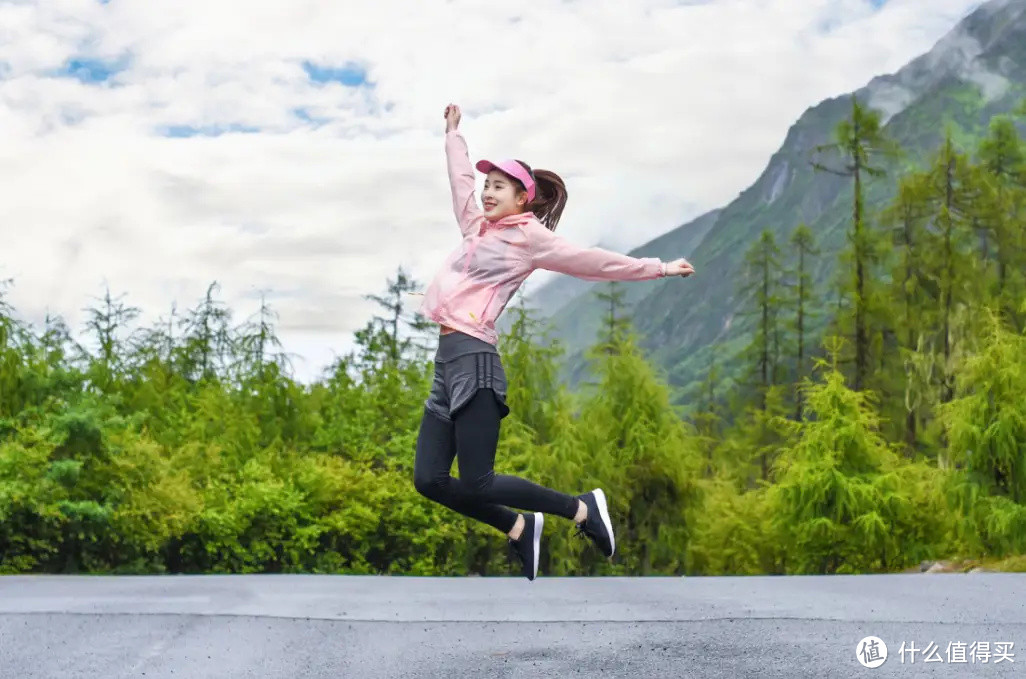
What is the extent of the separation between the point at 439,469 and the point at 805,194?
505ft

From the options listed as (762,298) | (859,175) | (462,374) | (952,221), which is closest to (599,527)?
(462,374)

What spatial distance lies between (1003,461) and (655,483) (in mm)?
4448

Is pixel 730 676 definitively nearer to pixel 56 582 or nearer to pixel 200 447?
pixel 56 582

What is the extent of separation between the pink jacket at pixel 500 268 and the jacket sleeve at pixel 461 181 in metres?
0.14

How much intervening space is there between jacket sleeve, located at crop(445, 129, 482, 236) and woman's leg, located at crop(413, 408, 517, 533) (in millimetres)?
715

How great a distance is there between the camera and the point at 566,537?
581 inches

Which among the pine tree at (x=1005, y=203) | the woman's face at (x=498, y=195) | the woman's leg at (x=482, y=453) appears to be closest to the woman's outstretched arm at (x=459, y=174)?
the woman's face at (x=498, y=195)

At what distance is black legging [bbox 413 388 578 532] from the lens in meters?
3.86

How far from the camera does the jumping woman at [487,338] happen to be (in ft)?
12.7

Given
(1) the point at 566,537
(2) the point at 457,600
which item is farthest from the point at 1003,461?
(2) the point at 457,600

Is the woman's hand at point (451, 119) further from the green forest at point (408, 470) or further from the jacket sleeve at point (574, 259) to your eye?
the green forest at point (408, 470)

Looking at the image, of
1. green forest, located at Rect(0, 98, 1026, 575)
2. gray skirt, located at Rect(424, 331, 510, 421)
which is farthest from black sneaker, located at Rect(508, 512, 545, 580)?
green forest, located at Rect(0, 98, 1026, 575)

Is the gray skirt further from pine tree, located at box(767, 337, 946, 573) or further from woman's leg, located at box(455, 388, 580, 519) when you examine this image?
pine tree, located at box(767, 337, 946, 573)

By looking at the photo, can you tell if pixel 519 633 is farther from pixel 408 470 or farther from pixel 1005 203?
pixel 1005 203
